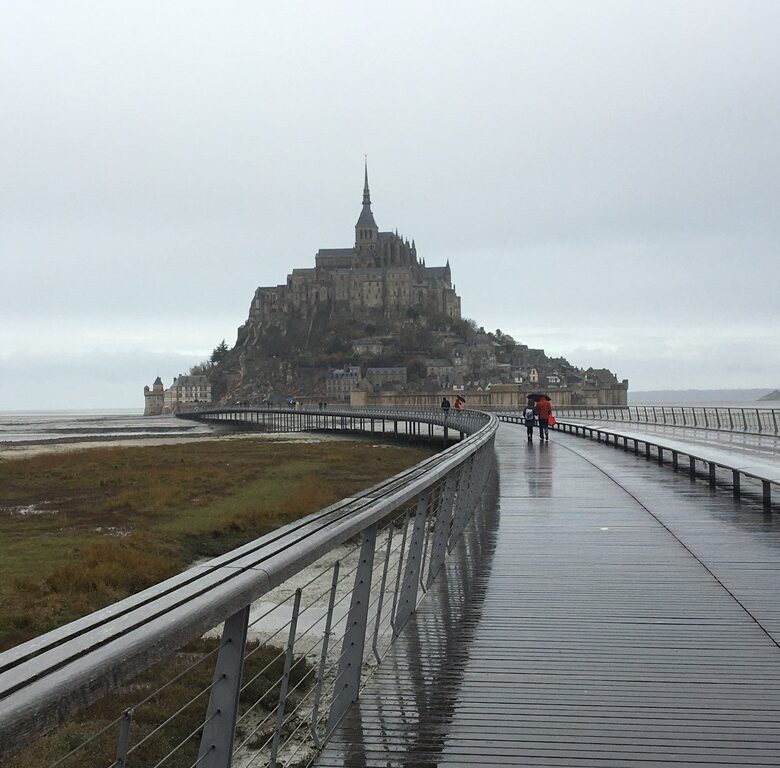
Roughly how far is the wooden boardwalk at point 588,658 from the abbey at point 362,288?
132 metres

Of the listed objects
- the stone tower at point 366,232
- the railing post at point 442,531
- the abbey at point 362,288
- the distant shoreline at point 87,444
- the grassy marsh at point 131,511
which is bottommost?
the grassy marsh at point 131,511

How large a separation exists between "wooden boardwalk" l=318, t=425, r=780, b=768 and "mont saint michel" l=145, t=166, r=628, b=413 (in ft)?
355

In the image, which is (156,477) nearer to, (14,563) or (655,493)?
Result: (14,563)

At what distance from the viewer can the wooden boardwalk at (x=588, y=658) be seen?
10.9 feet

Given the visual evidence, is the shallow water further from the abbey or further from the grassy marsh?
the abbey

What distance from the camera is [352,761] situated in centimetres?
318

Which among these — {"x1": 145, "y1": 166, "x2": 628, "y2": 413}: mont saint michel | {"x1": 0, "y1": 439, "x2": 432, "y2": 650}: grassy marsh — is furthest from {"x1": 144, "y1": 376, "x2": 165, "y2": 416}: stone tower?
{"x1": 0, "y1": 439, "x2": 432, "y2": 650}: grassy marsh

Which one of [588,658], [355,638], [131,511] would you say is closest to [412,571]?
[588,658]

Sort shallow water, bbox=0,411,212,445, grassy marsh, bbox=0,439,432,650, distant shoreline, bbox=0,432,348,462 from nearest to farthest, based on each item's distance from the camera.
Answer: grassy marsh, bbox=0,439,432,650
distant shoreline, bbox=0,432,348,462
shallow water, bbox=0,411,212,445

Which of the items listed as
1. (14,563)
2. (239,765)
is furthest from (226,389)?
(239,765)

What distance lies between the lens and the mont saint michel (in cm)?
12850

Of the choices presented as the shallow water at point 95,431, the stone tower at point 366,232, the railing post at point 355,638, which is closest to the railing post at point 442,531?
the railing post at point 355,638

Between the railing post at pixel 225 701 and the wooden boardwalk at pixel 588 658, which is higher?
the railing post at pixel 225 701

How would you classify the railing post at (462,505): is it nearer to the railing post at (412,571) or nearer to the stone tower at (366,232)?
the railing post at (412,571)
